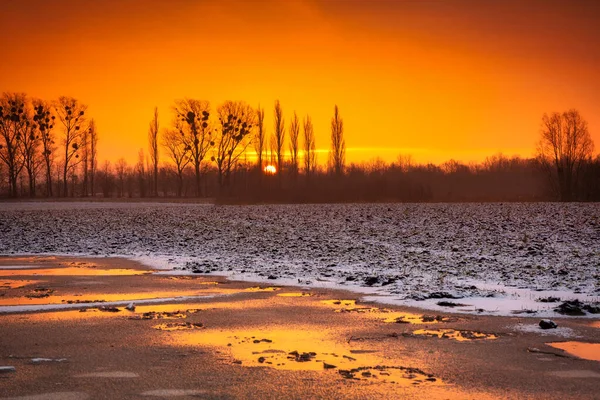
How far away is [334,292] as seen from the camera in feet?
49.1

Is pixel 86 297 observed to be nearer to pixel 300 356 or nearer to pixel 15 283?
pixel 15 283

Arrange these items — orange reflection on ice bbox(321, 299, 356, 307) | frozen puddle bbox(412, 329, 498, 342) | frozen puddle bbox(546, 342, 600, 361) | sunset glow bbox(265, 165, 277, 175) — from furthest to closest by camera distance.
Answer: sunset glow bbox(265, 165, 277, 175) → orange reflection on ice bbox(321, 299, 356, 307) → frozen puddle bbox(412, 329, 498, 342) → frozen puddle bbox(546, 342, 600, 361)

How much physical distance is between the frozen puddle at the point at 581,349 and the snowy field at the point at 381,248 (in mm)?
2508

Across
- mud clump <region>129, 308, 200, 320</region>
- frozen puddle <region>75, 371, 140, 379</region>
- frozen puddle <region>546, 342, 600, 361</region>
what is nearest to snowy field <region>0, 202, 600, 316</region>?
frozen puddle <region>546, 342, 600, 361</region>

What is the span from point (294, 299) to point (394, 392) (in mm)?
7130

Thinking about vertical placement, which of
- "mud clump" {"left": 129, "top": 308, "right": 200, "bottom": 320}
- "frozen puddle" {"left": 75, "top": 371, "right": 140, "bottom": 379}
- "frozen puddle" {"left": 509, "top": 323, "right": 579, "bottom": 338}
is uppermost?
"frozen puddle" {"left": 75, "top": 371, "right": 140, "bottom": 379}

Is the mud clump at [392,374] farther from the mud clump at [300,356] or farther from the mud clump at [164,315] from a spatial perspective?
the mud clump at [164,315]

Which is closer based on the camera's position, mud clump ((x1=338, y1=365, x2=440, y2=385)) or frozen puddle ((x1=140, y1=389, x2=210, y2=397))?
frozen puddle ((x1=140, y1=389, x2=210, y2=397))

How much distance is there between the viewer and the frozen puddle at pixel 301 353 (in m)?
7.59

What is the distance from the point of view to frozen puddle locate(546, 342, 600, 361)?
27.9 ft

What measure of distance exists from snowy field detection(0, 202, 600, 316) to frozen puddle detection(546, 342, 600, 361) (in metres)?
2.51

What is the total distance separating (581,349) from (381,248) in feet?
53.0

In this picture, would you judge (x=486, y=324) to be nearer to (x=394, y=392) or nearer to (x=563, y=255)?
(x=394, y=392)

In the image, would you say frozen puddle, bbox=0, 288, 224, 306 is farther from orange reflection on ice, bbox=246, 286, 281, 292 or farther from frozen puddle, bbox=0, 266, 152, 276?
frozen puddle, bbox=0, 266, 152, 276
